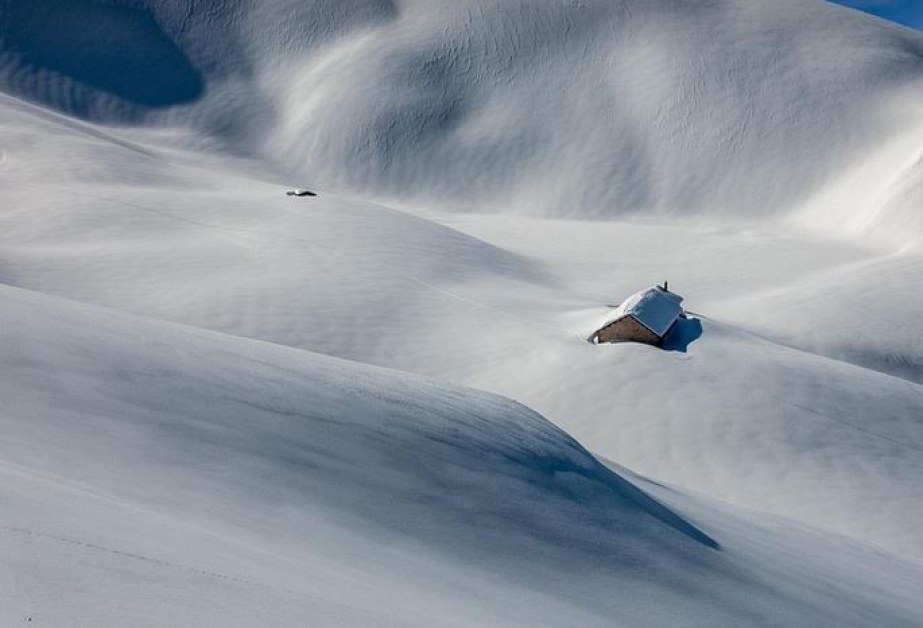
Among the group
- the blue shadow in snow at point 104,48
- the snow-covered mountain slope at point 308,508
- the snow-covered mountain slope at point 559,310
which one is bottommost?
the snow-covered mountain slope at point 308,508

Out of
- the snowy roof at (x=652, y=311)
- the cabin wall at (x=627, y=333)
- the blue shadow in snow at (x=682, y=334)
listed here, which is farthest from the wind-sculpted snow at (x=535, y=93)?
the cabin wall at (x=627, y=333)

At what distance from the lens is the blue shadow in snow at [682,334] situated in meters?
17.9

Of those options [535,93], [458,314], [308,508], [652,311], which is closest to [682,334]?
[652,311]

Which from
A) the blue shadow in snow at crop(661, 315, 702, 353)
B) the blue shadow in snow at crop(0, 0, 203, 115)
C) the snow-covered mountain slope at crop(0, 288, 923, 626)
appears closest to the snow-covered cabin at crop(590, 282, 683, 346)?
the blue shadow in snow at crop(661, 315, 702, 353)

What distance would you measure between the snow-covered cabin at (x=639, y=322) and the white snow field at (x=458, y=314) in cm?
34

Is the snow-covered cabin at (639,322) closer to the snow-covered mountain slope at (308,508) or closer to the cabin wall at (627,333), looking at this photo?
the cabin wall at (627,333)

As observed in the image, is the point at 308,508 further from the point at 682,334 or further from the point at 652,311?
the point at 682,334

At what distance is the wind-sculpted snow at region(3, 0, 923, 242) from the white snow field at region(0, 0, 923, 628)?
0.52ft

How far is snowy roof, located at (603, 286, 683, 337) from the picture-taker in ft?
57.9

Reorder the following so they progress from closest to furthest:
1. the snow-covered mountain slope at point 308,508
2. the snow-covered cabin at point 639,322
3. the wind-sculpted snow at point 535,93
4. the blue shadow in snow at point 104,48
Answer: the snow-covered mountain slope at point 308,508 → the snow-covered cabin at point 639,322 → the wind-sculpted snow at point 535,93 → the blue shadow in snow at point 104,48

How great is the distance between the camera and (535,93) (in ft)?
146

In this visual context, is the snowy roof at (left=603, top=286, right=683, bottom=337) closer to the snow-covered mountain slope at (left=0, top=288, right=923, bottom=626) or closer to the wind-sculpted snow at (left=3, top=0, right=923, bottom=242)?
the snow-covered mountain slope at (left=0, top=288, right=923, bottom=626)

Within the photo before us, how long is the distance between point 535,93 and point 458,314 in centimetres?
2648

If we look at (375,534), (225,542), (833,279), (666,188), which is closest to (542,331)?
(833,279)
